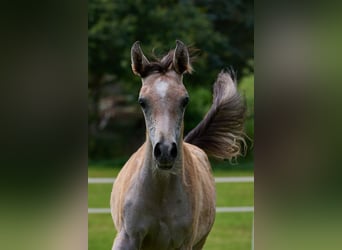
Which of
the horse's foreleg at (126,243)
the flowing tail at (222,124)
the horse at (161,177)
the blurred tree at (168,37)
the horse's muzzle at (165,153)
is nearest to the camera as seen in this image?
the horse's muzzle at (165,153)

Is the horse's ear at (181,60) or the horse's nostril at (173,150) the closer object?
the horse's nostril at (173,150)

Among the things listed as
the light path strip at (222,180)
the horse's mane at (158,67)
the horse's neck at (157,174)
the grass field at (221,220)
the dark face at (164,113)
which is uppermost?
the horse's mane at (158,67)

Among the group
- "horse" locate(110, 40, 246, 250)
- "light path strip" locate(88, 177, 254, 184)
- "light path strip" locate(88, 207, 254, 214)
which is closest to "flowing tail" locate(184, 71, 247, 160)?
"light path strip" locate(88, 177, 254, 184)

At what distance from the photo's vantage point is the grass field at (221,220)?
3775 millimetres

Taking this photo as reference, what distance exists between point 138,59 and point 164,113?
36cm

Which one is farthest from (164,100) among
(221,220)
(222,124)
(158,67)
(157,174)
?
(221,220)

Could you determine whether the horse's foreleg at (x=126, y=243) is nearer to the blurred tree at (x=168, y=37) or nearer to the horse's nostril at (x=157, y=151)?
the horse's nostril at (x=157, y=151)

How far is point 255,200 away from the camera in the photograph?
10.5 ft

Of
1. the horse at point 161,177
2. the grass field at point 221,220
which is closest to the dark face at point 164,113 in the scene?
the horse at point 161,177

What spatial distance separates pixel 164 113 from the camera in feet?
8.57

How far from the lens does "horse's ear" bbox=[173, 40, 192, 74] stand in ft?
9.19

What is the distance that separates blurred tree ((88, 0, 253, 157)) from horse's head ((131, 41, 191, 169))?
0.99 m

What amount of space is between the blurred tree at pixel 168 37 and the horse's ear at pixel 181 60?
0.98 m

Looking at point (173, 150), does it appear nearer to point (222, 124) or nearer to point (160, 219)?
point (160, 219)
